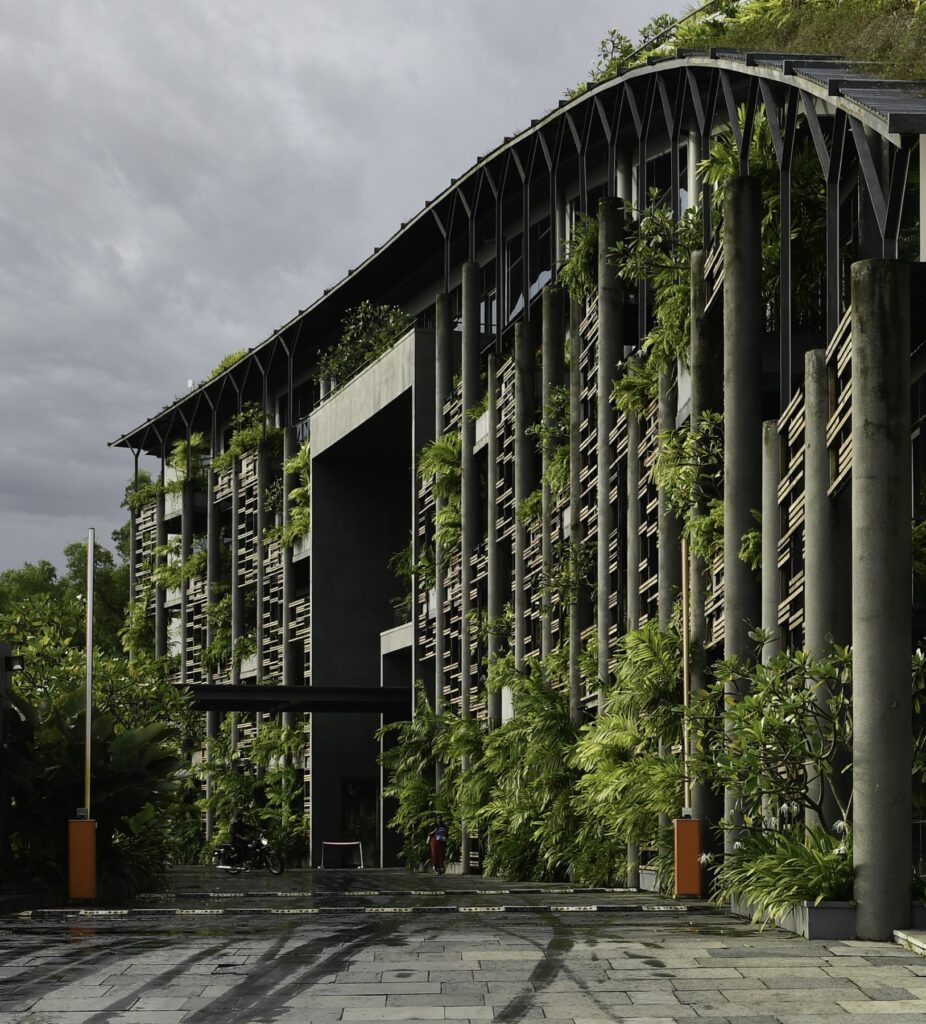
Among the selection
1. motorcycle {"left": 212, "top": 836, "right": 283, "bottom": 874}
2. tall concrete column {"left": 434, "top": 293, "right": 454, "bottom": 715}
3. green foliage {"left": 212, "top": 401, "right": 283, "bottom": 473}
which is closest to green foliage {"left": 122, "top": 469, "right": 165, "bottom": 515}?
green foliage {"left": 212, "top": 401, "right": 283, "bottom": 473}

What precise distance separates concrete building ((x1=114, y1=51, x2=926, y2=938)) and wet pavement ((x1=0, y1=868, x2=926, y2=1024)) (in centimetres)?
257

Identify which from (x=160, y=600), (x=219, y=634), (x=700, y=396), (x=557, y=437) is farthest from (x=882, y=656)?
(x=160, y=600)

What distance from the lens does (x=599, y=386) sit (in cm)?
3166

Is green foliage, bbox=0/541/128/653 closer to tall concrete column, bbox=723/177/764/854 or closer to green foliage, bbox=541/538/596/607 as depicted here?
green foliage, bbox=541/538/596/607

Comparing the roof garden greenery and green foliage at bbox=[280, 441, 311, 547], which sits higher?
the roof garden greenery

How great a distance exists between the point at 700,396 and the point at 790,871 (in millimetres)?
9880

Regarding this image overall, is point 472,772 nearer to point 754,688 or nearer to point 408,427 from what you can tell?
point 408,427

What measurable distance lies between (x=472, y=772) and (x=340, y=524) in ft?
59.7

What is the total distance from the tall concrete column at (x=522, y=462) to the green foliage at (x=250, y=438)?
69.3ft

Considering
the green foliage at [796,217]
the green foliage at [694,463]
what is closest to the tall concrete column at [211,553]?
the green foliage at [694,463]

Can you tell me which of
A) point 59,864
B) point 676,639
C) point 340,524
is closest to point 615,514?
point 676,639

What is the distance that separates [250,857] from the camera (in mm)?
38562

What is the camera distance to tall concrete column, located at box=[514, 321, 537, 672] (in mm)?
37812

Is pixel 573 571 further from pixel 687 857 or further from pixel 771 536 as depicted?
pixel 771 536
